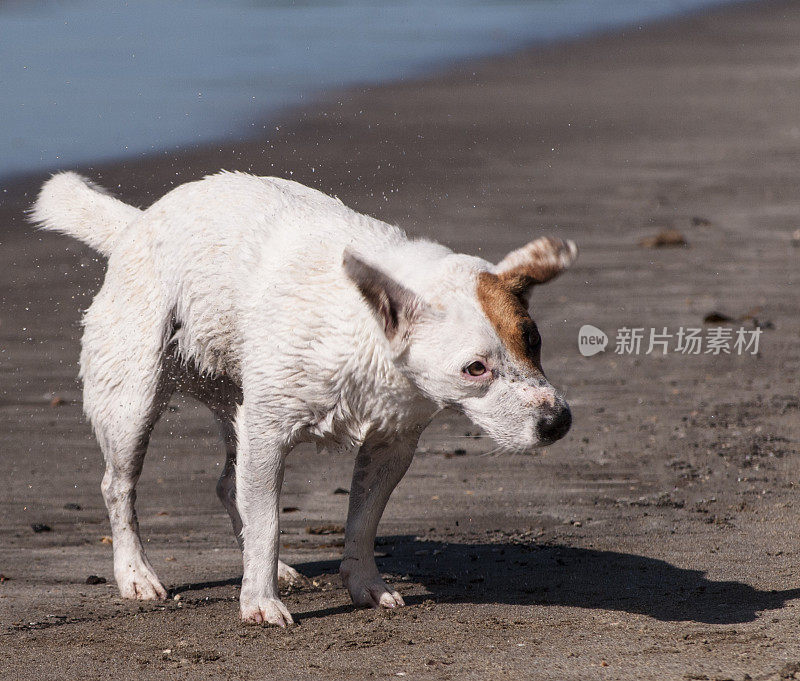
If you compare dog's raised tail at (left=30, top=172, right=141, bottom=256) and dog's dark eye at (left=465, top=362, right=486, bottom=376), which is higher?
dog's raised tail at (left=30, top=172, right=141, bottom=256)

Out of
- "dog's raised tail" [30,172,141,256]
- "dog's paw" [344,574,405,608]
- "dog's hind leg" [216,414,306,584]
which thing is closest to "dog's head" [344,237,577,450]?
"dog's paw" [344,574,405,608]

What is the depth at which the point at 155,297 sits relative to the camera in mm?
6328

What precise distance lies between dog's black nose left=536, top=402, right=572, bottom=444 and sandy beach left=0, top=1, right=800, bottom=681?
2.82 ft

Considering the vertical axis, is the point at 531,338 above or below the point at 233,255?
below

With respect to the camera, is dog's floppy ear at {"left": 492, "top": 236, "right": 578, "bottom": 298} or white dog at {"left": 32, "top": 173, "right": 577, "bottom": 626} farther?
dog's floppy ear at {"left": 492, "top": 236, "right": 578, "bottom": 298}

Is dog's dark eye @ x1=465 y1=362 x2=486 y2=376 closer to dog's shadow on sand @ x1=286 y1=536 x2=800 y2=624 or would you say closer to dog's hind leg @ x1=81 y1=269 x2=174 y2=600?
dog's shadow on sand @ x1=286 y1=536 x2=800 y2=624

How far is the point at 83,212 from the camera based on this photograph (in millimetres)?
7215

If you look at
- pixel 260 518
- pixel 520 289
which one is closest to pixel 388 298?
pixel 520 289

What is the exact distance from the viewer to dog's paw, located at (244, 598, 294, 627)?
5.74 metres

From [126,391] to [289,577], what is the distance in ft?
4.01

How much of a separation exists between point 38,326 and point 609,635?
6.89 metres

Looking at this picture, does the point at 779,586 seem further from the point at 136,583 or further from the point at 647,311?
the point at 647,311

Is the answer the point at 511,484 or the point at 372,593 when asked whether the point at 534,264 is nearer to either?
the point at 372,593

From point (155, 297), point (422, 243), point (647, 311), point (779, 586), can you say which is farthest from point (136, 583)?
point (647, 311)
